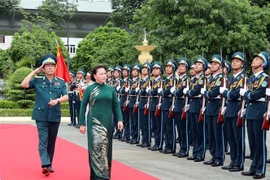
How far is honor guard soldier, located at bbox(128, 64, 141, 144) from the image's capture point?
12587 mm

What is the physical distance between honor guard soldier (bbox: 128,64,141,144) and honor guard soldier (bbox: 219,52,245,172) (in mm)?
3967

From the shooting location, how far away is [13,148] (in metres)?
11.2

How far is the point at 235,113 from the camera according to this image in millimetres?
8602

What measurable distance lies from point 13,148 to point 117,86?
349cm

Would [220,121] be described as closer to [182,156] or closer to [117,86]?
[182,156]

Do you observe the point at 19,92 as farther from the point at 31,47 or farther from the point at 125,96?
the point at 125,96

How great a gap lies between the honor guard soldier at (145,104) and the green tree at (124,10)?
27.8m

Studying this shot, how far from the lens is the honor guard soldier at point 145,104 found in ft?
39.3

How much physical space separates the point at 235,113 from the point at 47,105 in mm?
2864

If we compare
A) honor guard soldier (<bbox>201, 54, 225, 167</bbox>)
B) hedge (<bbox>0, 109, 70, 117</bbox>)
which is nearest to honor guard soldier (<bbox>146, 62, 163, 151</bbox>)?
honor guard soldier (<bbox>201, 54, 225, 167</bbox>)

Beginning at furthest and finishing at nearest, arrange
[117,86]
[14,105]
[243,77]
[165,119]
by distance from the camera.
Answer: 1. [14,105]
2. [117,86]
3. [165,119]
4. [243,77]

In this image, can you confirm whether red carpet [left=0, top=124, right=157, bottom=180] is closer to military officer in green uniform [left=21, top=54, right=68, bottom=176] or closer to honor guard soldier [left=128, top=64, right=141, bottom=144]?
military officer in green uniform [left=21, top=54, right=68, bottom=176]

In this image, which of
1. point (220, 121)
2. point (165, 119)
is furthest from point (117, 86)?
point (220, 121)

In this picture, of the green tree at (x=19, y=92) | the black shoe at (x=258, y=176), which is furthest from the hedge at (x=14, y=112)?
the black shoe at (x=258, y=176)
